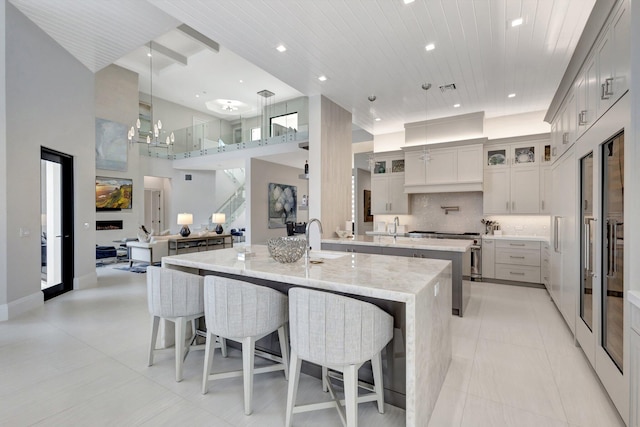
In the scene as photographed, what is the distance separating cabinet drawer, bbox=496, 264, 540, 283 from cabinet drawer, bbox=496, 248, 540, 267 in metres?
0.07

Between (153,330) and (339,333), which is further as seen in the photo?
(153,330)

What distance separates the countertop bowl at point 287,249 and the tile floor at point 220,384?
3.08ft

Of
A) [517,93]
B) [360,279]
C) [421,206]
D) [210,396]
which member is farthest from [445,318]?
→ [421,206]

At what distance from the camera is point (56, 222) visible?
4777 millimetres

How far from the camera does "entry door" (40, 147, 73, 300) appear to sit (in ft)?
14.6

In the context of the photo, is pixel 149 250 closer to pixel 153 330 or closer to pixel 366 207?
pixel 153 330

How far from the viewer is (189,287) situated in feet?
7.66

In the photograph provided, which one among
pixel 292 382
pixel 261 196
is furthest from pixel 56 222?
pixel 261 196

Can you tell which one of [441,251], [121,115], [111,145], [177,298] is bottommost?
[177,298]

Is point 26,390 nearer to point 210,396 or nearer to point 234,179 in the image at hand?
point 210,396

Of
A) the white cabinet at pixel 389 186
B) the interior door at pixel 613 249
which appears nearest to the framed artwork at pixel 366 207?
the white cabinet at pixel 389 186

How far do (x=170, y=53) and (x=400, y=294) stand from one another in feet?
30.3

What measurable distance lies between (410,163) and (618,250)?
451cm

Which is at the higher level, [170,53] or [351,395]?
[170,53]
